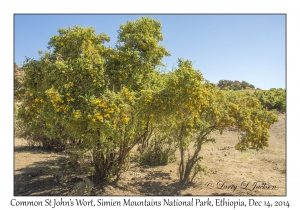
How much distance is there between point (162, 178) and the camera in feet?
30.4

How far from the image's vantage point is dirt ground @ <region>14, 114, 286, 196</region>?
7.71 m

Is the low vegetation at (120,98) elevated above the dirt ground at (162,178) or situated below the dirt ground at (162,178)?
above

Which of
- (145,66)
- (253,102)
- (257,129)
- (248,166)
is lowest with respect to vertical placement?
(248,166)

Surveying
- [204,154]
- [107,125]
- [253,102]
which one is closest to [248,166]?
[204,154]

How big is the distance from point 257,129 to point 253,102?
116cm

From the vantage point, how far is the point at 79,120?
608 centimetres

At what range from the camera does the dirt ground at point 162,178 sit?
7.71 meters

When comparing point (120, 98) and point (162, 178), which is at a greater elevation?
point (120, 98)

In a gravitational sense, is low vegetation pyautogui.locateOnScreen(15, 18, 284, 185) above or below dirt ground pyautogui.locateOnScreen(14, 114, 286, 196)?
above

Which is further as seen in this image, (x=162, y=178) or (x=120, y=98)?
(x=162, y=178)

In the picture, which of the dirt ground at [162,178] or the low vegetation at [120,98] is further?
the dirt ground at [162,178]

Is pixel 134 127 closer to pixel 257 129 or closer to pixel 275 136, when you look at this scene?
pixel 257 129

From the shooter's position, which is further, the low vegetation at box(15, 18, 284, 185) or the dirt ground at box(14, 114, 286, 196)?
the dirt ground at box(14, 114, 286, 196)
